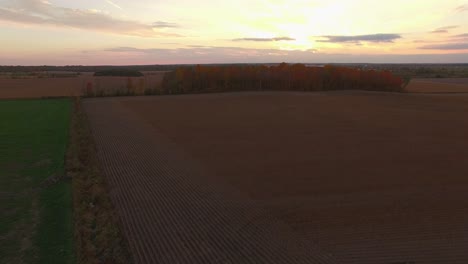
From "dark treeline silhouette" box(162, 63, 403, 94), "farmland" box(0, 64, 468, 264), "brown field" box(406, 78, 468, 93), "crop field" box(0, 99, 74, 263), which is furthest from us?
"brown field" box(406, 78, 468, 93)

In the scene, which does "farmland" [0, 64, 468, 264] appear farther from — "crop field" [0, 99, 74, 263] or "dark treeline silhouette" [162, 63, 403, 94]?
"dark treeline silhouette" [162, 63, 403, 94]

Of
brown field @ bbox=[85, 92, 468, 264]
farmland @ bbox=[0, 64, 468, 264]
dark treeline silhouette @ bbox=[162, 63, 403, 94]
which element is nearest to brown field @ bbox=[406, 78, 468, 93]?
dark treeline silhouette @ bbox=[162, 63, 403, 94]

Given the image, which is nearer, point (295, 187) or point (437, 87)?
point (295, 187)

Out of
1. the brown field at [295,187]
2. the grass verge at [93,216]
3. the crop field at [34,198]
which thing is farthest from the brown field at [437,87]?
the grass verge at [93,216]

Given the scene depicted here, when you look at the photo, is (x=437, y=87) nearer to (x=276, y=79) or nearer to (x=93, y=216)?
(x=276, y=79)

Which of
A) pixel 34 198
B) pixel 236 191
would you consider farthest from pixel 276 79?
pixel 34 198

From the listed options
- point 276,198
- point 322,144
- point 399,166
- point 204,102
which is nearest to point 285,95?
point 204,102
